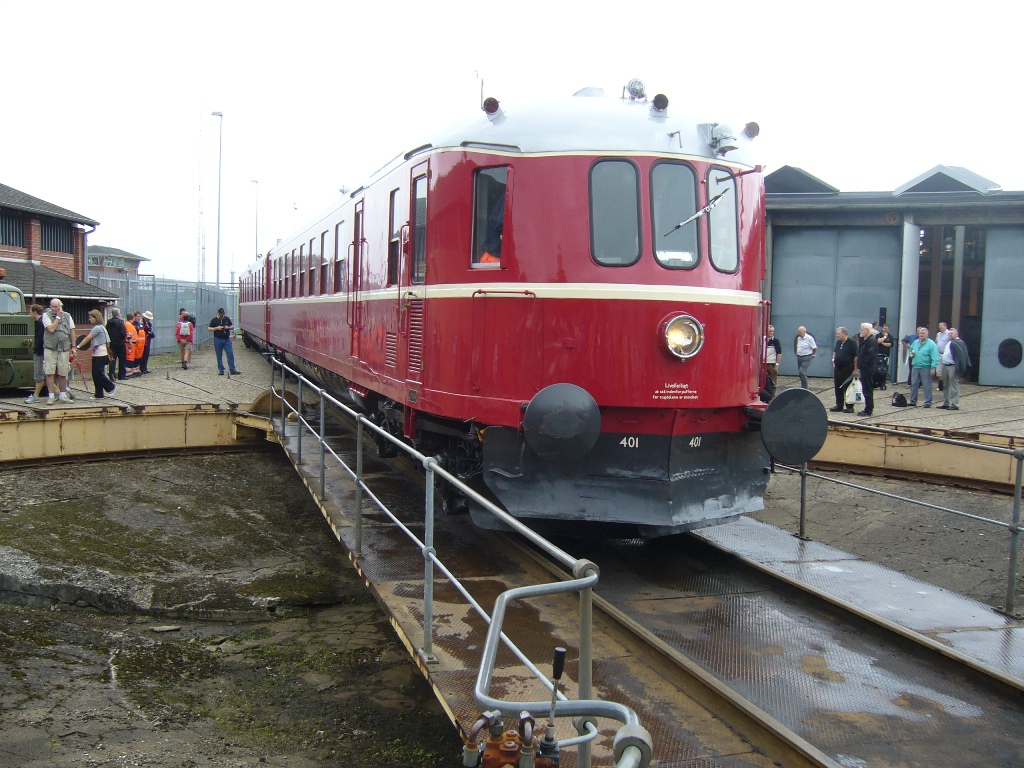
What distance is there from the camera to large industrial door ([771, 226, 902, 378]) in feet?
68.1

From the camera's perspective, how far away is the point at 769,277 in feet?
70.6

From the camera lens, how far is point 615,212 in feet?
21.4

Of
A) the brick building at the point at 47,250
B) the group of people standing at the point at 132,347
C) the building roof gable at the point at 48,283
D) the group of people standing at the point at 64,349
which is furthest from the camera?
the brick building at the point at 47,250

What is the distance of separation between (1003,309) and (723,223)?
607 inches

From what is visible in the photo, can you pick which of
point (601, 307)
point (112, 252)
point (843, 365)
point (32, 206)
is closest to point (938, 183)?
point (843, 365)


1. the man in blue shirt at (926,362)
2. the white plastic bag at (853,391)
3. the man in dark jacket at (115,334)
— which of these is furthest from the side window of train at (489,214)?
the man in dark jacket at (115,334)

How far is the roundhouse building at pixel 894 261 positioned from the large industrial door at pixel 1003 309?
2cm

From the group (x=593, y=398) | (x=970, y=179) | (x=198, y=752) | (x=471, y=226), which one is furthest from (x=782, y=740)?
(x=970, y=179)

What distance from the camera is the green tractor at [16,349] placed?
15.7m

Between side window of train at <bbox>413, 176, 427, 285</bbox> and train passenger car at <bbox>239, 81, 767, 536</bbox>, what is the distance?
0.22 metres

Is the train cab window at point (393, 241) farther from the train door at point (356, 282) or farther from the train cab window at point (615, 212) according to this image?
the train cab window at point (615, 212)

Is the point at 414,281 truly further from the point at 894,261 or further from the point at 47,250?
the point at 47,250

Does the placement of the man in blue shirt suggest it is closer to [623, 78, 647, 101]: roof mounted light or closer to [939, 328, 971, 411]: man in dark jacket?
[939, 328, 971, 411]: man in dark jacket

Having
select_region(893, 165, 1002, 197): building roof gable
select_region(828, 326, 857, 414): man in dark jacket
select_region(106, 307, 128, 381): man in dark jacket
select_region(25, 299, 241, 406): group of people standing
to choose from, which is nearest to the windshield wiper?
select_region(828, 326, 857, 414): man in dark jacket
